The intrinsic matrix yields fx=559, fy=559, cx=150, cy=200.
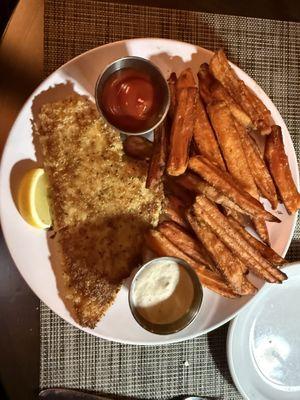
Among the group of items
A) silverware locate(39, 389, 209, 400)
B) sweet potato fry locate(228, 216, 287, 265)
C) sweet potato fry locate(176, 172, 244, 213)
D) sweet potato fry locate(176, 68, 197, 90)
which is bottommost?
silverware locate(39, 389, 209, 400)

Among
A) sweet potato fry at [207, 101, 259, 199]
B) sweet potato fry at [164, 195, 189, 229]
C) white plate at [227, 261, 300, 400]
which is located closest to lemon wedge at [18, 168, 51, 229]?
sweet potato fry at [164, 195, 189, 229]

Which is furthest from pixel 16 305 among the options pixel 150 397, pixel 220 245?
pixel 220 245

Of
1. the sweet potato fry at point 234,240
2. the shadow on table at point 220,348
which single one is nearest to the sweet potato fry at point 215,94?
the sweet potato fry at point 234,240

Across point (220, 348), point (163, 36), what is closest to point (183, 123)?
point (163, 36)

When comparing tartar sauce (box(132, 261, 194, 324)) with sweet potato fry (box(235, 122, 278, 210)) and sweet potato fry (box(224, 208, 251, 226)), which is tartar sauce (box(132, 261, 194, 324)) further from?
sweet potato fry (box(235, 122, 278, 210))

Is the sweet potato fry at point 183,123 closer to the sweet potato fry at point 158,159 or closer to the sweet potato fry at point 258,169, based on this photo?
the sweet potato fry at point 158,159
